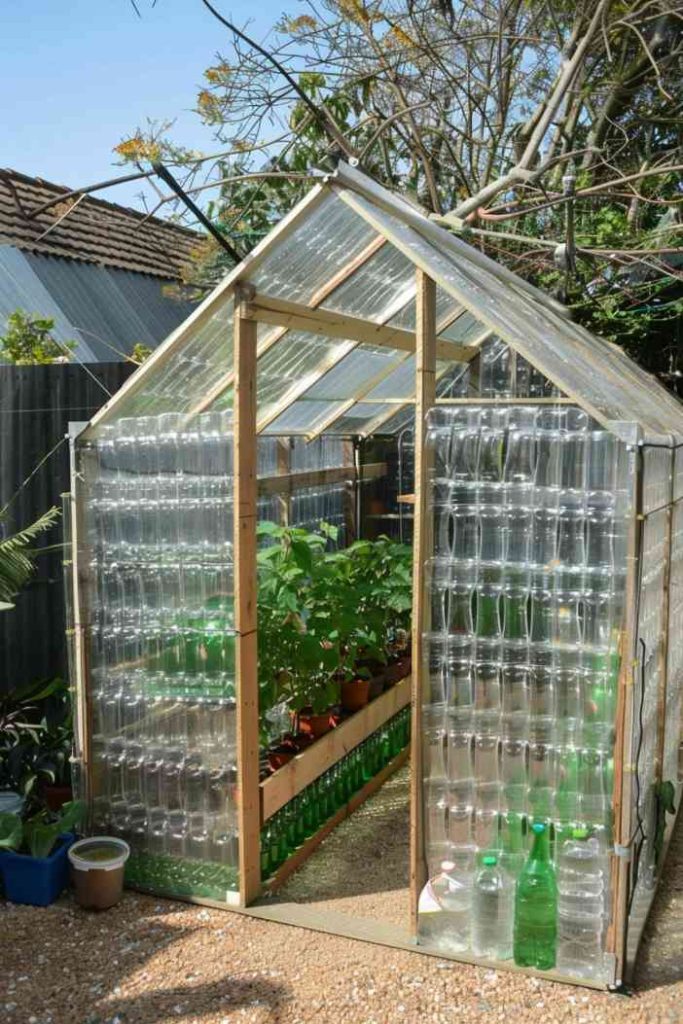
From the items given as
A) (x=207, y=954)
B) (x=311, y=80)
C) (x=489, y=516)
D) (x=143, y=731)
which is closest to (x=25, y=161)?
(x=311, y=80)

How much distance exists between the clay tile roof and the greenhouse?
379 cm

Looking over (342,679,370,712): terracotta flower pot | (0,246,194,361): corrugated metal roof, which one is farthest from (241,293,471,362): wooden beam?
(0,246,194,361): corrugated metal roof

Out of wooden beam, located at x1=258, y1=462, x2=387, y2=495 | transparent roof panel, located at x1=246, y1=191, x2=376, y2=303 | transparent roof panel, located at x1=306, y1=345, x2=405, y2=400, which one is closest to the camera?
transparent roof panel, located at x1=246, y1=191, x2=376, y2=303

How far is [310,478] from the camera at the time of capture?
631 cm

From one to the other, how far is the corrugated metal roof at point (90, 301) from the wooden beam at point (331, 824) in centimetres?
334

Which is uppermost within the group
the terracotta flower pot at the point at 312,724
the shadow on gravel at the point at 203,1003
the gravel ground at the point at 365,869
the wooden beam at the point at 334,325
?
the wooden beam at the point at 334,325

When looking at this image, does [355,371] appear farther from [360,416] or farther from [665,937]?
[665,937]

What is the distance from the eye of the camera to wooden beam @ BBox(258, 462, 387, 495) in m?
5.76

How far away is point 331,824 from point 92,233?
251 inches

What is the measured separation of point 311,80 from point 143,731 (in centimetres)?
579

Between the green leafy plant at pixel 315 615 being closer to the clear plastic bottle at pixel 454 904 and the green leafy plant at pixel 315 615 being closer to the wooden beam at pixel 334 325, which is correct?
the wooden beam at pixel 334 325

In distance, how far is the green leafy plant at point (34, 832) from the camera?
3820mm

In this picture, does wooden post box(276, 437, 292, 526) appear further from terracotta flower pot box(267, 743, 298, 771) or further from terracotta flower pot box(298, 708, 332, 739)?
terracotta flower pot box(267, 743, 298, 771)

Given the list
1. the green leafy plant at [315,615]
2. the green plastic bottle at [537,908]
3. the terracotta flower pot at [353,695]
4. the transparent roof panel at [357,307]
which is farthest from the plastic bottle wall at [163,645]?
the terracotta flower pot at [353,695]
